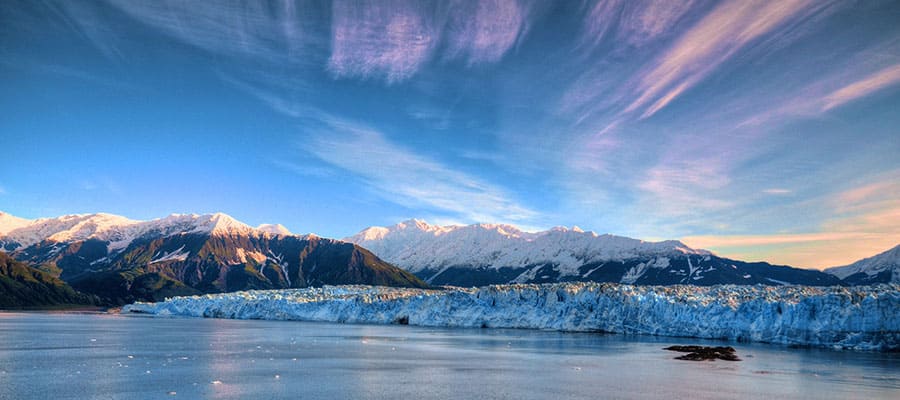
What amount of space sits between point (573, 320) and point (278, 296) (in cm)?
7023

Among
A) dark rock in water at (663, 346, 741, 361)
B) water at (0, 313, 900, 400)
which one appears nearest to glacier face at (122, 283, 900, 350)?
water at (0, 313, 900, 400)

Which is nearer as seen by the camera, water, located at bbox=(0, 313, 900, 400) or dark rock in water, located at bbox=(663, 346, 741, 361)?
water, located at bbox=(0, 313, 900, 400)

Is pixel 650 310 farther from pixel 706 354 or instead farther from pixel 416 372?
pixel 416 372

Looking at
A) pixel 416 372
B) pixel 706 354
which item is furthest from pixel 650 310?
pixel 416 372

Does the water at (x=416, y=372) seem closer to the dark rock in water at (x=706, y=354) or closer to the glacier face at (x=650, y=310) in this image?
the dark rock in water at (x=706, y=354)

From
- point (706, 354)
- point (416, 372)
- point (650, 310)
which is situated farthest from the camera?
point (650, 310)

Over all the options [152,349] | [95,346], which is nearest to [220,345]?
[152,349]

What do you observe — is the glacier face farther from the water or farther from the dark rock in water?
the dark rock in water

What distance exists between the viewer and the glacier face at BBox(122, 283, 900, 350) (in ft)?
200

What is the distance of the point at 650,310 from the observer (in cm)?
8006

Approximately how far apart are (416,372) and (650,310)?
50.1m

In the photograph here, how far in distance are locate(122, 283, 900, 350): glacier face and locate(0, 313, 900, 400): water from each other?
483 centimetres

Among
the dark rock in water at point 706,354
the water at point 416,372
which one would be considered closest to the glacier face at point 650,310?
the water at point 416,372

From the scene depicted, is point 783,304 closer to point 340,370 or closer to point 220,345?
point 340,370
